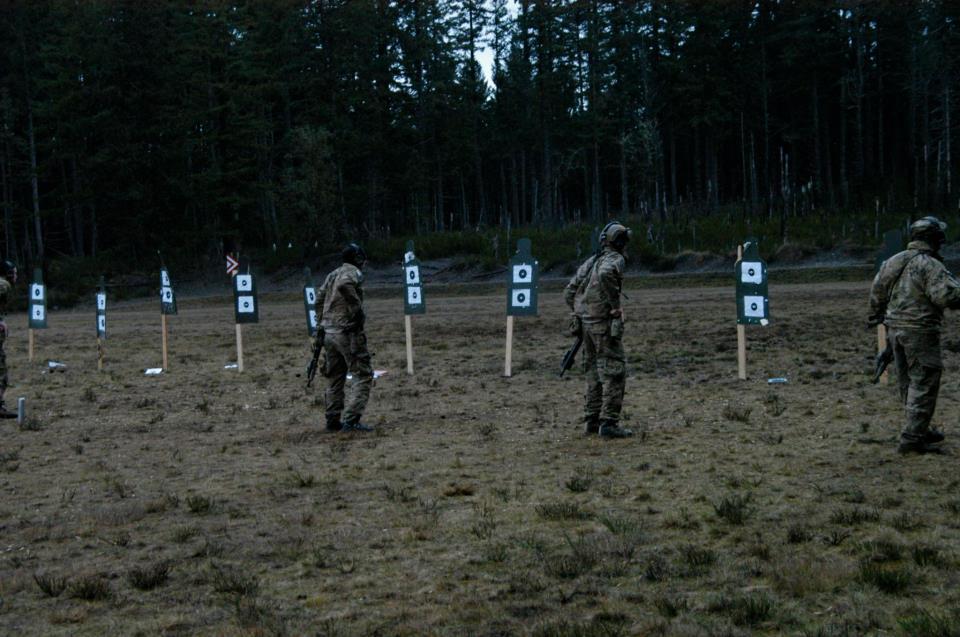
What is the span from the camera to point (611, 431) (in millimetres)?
12070

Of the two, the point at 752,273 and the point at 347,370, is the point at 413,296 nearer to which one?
the point at 752,273

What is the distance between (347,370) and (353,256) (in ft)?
4.88

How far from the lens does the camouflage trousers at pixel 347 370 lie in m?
12.9

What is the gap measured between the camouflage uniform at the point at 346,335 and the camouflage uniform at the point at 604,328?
2798 mm

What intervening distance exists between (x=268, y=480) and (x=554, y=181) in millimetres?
57866

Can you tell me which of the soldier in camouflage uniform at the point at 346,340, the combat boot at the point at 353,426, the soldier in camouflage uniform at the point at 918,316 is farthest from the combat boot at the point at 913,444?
the combat boot at the point at 353,426

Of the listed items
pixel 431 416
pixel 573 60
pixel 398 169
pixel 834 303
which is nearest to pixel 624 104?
pixel 573 60

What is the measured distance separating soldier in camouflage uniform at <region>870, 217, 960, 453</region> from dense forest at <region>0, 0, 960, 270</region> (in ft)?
136

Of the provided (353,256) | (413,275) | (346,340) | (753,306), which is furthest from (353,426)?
(413,275)

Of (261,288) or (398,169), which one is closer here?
(261,288)

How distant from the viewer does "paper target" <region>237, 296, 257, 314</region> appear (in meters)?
21.8

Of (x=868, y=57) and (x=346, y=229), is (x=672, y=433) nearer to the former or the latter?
(x=346, y=229)

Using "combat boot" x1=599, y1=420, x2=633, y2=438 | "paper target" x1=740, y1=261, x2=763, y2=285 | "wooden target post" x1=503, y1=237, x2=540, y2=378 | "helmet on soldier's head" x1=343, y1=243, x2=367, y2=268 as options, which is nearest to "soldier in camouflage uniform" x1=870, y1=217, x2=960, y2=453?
"combat boot" x1=599, y1=420, x2=633, y2=438

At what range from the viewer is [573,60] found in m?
64.4
